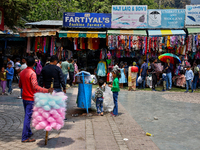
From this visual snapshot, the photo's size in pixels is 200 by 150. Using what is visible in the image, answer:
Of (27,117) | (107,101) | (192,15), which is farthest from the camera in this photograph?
(192,15)

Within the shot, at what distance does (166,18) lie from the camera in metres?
15.9

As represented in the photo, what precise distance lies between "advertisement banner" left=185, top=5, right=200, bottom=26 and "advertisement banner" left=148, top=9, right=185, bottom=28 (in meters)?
0.30

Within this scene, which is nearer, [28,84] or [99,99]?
[28,84]

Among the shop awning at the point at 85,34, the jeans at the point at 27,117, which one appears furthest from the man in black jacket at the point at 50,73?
the shop awning at the point at 85,34

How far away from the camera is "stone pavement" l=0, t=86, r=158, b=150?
180 inches

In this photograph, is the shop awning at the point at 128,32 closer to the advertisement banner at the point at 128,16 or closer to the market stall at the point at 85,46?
the advertisement banner at the point at 128,16

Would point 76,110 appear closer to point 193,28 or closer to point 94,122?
point 94,122

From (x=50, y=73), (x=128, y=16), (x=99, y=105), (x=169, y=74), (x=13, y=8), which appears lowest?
(x=99, y=105)

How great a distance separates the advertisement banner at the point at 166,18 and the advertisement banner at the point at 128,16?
538 mm

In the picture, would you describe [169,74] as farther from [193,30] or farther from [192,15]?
[192,15]

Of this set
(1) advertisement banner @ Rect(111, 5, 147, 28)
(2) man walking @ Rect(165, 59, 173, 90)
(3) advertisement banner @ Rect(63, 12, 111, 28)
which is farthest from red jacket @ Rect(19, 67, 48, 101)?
(1) advertisement banner @ Rect(111, 5, 147, 28)

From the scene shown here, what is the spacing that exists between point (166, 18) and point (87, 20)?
5.83 meters

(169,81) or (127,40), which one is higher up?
(127,40)

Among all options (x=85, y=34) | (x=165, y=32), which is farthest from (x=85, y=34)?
(x=165, y=32)
